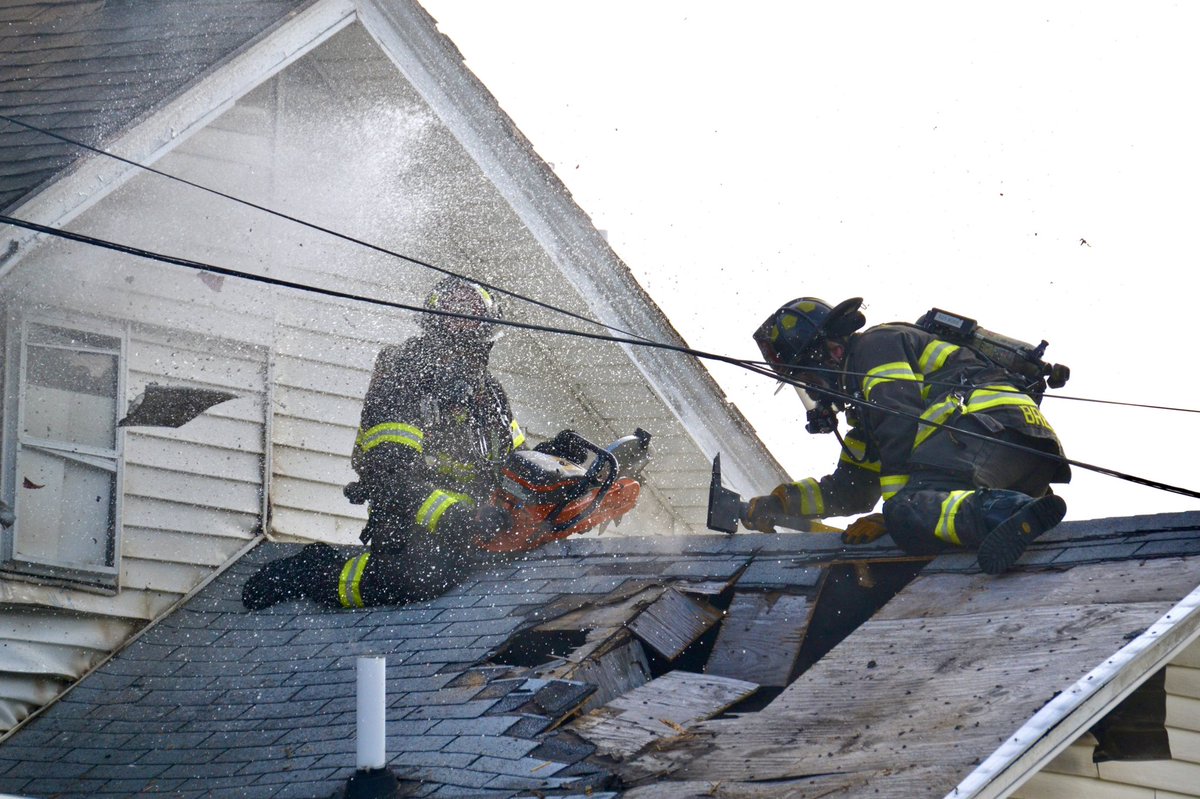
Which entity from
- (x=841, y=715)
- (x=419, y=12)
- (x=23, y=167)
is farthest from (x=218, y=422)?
(x=841, y=715)

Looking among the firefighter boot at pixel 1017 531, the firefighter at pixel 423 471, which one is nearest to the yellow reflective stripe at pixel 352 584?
the firefighter at pixel 423 471

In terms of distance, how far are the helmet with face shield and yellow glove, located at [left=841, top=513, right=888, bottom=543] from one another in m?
0.73

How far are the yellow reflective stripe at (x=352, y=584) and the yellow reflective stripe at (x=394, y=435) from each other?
1.91 feet

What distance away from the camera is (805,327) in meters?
6.45

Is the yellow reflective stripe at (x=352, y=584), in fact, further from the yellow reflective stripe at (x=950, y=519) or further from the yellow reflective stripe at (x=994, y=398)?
the yellow reflective stripe at (x=994, y=398)

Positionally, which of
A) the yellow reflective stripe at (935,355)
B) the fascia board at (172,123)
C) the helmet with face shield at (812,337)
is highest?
the fascia board at (172,123)

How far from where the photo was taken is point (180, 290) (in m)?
7.93

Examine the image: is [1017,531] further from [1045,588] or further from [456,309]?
[456,309]

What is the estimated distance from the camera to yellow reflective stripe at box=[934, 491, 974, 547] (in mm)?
5307

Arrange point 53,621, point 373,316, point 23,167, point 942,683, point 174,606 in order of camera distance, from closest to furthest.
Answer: point 942,683, point 23,167, point 53,621, point 174,606, point 373,316

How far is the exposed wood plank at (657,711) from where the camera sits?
179 inches

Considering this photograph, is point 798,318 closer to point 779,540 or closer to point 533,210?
point 779,540

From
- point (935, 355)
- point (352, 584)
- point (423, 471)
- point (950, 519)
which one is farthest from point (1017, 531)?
point (352, 584)

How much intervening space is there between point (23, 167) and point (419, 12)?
7.37 feet
